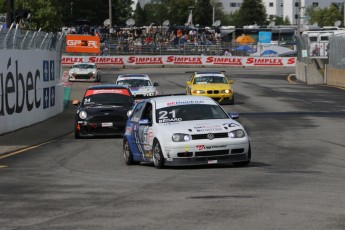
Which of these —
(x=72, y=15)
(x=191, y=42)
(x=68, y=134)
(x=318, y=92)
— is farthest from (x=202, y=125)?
(x=72, y=15)

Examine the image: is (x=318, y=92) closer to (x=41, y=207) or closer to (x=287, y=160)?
(x=287, y=160)

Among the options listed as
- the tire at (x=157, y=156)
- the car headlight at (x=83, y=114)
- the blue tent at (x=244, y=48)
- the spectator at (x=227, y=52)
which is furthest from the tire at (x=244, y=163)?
the blue tent at (x=244, y=48)

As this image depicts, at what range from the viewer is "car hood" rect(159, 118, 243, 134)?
1723 cm

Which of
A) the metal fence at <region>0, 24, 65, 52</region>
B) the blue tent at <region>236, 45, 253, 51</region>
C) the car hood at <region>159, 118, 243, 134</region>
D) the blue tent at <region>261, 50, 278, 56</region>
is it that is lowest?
the car hood at <region>159, 118, 243, 134</region>

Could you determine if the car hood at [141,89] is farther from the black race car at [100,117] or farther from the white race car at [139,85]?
the black race car at [100,117]

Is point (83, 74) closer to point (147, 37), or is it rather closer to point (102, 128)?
point (147, 37)

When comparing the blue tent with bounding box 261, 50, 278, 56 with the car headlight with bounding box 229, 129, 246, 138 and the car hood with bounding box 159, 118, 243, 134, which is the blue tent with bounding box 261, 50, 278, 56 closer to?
the car hood with bounding box 159, 118, 243, 134

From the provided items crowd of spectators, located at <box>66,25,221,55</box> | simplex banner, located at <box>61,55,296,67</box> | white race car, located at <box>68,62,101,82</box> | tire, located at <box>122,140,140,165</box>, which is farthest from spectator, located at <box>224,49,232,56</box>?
tire, located at <box>122,140,140,165</box>

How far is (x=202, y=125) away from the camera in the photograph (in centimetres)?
1745

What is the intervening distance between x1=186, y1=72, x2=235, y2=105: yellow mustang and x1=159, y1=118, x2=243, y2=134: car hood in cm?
2420

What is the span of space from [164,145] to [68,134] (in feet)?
42.7

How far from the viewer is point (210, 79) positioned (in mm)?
43719

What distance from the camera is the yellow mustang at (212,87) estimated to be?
42.3 meters

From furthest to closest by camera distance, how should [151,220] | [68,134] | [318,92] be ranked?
[318,92]
[68,134]
[151,220]
